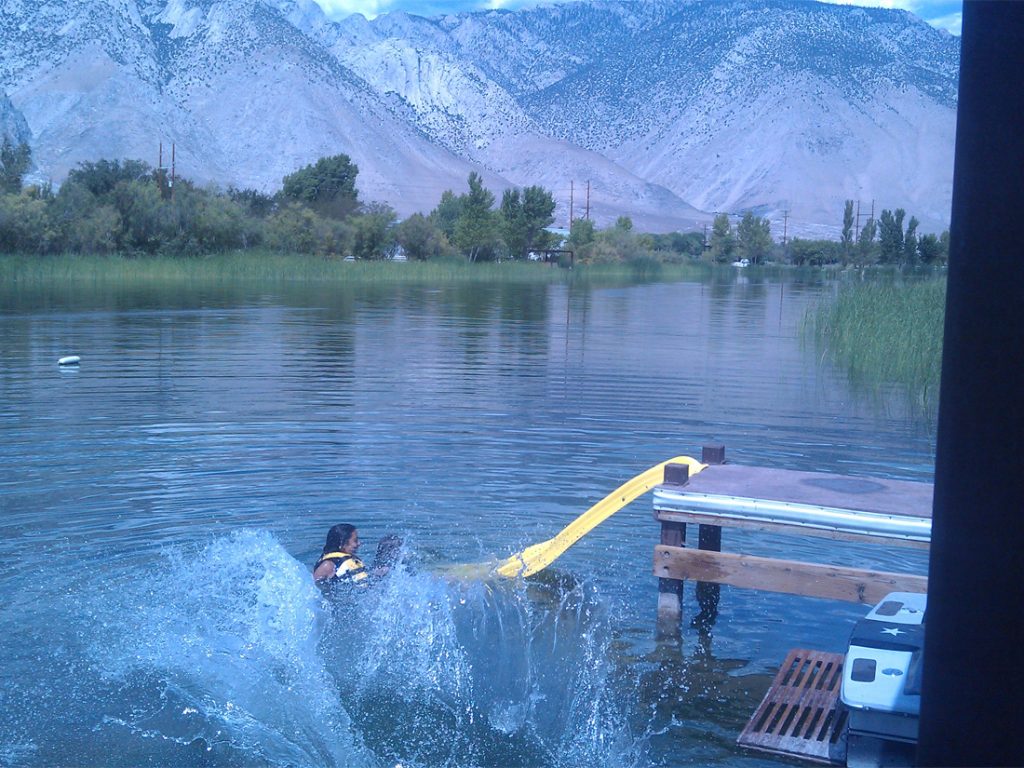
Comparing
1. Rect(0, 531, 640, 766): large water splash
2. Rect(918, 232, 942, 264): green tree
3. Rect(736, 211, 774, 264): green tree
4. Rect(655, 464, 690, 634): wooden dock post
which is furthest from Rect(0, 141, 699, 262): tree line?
Rect(655, 464, 690, 634): wooden dock post

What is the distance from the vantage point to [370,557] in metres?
8.81

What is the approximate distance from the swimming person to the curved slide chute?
3.90 feet

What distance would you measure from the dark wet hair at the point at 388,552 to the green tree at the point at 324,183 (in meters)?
107

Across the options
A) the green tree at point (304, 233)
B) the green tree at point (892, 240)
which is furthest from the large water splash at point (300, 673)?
the green tree at point (304, 233)

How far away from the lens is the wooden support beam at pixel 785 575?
6742 millimetres

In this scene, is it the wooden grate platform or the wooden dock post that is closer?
the wooden grate platform

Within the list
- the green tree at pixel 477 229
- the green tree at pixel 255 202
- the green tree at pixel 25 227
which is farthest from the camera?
the green tree at pixel 477 229

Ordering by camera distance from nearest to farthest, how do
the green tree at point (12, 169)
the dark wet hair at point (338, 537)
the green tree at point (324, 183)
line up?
the dark wet hair at point (338, 537) → the green tree at point (12, 169) → the green tree at point (324, 183)

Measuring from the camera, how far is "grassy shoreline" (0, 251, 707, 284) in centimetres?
5540

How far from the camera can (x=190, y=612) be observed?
7.40 m

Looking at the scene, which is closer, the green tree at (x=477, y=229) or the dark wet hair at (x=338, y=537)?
the dark wet hair at (x=338, y=537)

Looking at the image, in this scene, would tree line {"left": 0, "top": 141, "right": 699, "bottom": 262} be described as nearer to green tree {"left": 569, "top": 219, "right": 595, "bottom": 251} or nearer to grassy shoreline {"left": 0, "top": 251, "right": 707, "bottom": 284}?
green tree {"left": 569, "top": 219, "right": 595, "bottom": 251}

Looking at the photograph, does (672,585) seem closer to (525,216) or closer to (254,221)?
(254,221)

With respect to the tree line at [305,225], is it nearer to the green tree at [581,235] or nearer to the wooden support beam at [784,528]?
the green tree at [581,235]
